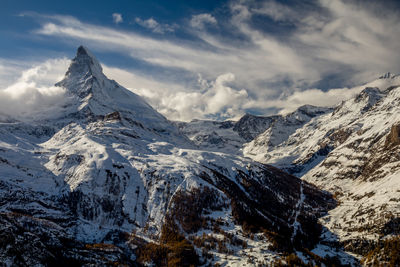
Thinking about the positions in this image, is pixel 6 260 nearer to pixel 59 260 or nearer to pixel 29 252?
pixel 29 252

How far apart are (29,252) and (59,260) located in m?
19.6

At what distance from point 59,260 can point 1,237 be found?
39162 millimetres

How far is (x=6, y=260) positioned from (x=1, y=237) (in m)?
17.9

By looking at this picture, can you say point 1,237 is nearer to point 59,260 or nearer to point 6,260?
point 6,260

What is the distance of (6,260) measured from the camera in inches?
7087

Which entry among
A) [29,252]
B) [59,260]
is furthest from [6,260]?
[59,260]

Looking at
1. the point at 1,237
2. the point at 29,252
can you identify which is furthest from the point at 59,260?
the point at 1,237

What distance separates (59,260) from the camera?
652 feet

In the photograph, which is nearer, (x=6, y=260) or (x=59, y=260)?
(x=6, y=260)

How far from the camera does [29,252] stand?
191m

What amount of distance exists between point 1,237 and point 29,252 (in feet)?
67.0

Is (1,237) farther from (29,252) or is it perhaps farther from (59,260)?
(59,260)
